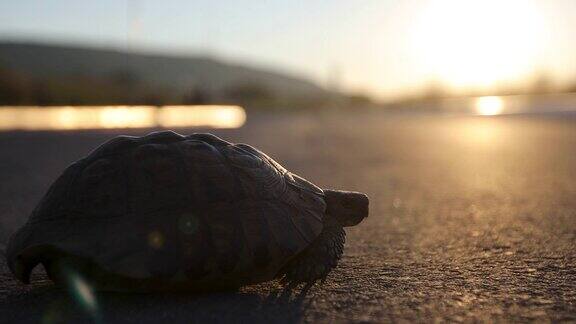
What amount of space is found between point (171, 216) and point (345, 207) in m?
1.07

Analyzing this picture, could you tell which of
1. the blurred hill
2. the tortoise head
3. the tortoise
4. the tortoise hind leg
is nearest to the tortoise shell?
the tortoise

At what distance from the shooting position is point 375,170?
1005 centimetres

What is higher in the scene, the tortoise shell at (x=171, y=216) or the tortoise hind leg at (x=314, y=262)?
the tortoise shell at (x=171, y=216)

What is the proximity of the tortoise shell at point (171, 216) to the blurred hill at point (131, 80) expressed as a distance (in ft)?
185

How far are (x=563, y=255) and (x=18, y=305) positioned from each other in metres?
2.96

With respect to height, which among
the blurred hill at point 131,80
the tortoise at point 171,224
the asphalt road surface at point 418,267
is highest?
the blurred hill at point 131,80

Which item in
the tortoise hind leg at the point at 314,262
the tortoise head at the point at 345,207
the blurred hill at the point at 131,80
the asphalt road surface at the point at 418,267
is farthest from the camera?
the blurred hill at the point at 131,80

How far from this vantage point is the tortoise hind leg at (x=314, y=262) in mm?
3307

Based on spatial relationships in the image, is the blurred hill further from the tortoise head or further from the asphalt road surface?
the tortoise head

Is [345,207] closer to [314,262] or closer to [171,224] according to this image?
[314,262]

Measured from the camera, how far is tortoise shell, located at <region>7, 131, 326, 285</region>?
115 inches

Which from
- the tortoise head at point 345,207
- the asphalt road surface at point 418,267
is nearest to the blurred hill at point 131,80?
the asphalt road surface at point 418,267

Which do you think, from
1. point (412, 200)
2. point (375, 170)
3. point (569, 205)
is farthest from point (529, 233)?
point (375, 170)

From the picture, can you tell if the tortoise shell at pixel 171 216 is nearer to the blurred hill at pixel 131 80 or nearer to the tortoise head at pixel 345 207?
the tortoise head at pixel 345 207
